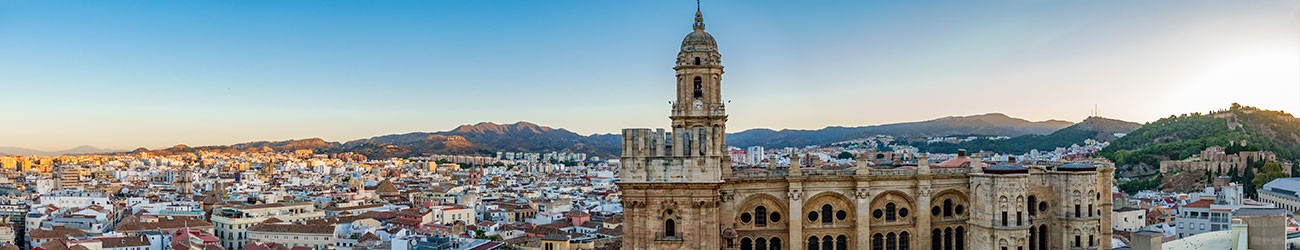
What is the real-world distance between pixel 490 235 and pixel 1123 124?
6549 inches

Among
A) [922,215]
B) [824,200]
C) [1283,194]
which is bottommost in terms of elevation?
[1283,194]

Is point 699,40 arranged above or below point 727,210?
above

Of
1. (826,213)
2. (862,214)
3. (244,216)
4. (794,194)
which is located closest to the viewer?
(794,194)

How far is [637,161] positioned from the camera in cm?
2555

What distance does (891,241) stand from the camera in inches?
1168

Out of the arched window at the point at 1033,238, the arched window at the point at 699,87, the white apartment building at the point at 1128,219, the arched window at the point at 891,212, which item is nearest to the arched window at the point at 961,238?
the arched window at the point at 1033,238

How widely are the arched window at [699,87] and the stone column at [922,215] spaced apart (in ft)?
22.1

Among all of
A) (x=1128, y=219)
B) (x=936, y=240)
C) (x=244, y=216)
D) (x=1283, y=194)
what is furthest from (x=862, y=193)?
(x=1283, y=194)

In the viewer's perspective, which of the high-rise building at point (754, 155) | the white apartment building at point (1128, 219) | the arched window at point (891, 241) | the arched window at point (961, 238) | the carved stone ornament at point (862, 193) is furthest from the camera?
the high-rise building at point (754, 155)

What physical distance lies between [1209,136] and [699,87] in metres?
92.8

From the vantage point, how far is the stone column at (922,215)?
2912 centimetres

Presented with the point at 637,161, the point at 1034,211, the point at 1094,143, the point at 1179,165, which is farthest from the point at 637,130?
the point at 1094,143

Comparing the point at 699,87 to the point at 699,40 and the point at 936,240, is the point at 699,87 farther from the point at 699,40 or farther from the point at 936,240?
the point at 936,240

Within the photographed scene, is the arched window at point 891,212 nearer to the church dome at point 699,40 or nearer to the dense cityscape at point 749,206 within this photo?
the dense cityscape at point 749,206
